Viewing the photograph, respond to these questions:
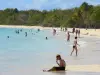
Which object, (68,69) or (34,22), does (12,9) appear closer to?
(34,22)

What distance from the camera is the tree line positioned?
10731 cm

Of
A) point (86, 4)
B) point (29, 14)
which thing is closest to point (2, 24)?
point (29, 14)

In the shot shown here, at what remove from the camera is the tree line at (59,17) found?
4225 inches

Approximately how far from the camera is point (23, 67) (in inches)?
723

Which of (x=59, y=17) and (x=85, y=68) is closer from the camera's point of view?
(x=85, y=68)

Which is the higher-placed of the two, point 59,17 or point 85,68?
point 59,17

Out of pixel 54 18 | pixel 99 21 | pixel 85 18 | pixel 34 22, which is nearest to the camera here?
pixel 99 21

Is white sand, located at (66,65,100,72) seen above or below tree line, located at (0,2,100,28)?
below

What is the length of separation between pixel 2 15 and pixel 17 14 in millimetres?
8448

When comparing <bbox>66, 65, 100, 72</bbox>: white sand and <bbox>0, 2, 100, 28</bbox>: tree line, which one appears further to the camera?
<bbox>0, 2, 100, 28</bbox>: tree line

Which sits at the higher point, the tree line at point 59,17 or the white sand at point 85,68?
the tree line at point 59,17

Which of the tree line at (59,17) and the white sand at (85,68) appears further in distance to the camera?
the tree line at (59,17)

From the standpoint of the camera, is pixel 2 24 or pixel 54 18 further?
pixel 2 24

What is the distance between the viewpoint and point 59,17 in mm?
139500
